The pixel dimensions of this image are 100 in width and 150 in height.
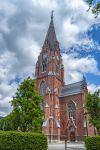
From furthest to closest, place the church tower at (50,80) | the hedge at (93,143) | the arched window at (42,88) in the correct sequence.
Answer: the arched window at (42,88) < the church tower at (50,80) < the hedge at (93,143)

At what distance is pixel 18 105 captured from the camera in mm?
26375

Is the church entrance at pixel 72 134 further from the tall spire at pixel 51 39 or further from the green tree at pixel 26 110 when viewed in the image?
the green tree at pixel 26 110

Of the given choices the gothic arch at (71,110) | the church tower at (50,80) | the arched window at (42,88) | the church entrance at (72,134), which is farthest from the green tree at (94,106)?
the arched window at (42,88)

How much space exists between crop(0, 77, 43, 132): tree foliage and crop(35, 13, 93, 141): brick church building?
23.4 metres

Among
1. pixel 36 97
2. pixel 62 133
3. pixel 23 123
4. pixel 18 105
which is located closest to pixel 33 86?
pixel 36 97

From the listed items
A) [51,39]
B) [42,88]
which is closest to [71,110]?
[42,88]

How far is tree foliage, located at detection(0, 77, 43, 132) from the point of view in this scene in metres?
25.8

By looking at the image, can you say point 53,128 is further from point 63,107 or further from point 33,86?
point 33,86

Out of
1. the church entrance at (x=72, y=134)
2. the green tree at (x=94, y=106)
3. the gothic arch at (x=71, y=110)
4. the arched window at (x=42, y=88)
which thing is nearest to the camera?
the green tree at (x=94, y=106)

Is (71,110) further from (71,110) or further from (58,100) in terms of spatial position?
(58,100)

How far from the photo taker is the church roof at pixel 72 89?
58406 mm

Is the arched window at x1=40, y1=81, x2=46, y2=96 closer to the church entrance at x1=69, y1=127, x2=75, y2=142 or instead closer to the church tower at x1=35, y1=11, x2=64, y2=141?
the church tower at x1=35, y1=11, x2=64, y2=141

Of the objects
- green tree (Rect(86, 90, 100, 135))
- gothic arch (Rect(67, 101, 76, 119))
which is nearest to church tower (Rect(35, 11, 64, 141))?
gothic arch (Rect(67, 101, 76, 119))

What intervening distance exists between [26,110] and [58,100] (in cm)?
3417
